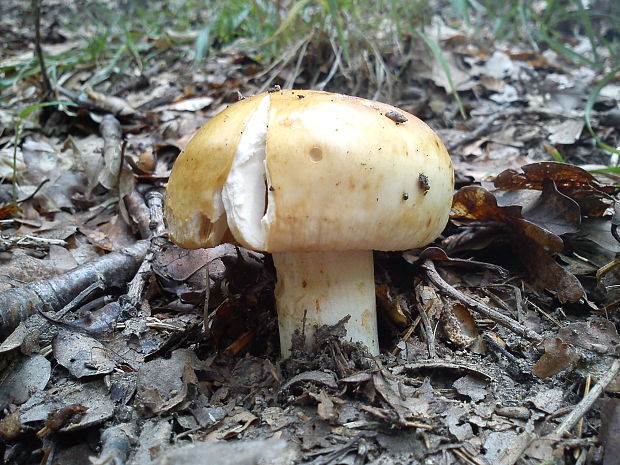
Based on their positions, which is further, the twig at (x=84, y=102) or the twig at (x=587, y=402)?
the twig at (x=84, y=102)

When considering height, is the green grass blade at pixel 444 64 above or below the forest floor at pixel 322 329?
above

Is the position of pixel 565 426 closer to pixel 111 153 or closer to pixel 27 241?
pixel 27 241

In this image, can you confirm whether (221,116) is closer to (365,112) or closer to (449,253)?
(365,112)


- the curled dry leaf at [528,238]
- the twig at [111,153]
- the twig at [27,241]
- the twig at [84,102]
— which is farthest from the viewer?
the twig at [84,102]

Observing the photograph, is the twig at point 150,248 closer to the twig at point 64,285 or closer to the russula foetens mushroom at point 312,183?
the twig at point 64,285

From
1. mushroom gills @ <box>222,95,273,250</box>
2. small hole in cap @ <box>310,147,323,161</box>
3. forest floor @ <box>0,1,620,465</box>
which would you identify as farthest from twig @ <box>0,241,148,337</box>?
small hole in cap @ <box>310,147,323,161</box>

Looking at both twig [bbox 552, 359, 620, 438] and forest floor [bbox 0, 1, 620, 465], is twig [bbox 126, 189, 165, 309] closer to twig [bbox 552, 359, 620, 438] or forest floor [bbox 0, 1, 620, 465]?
forest floor [bbox 0, 1, 620, 465]

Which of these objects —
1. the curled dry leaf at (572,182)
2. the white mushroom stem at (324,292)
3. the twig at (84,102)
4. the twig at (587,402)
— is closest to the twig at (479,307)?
the twig at (587,402)
